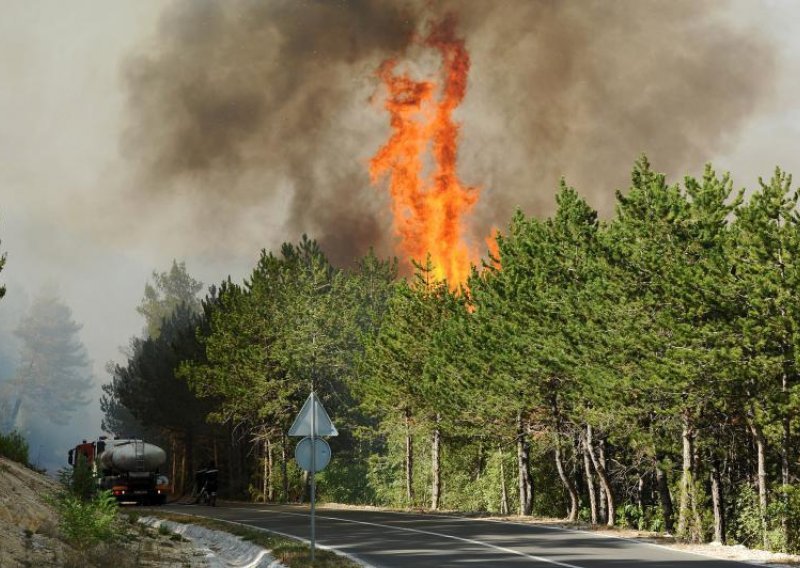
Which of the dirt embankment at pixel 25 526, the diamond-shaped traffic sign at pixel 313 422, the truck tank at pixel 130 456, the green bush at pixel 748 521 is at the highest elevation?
the diamond-shaped traffic sign at pixel 313 422

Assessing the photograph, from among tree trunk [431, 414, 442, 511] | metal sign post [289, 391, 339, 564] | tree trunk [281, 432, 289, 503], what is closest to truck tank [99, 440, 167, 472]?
tree trunk [281, 432, 289, 503]

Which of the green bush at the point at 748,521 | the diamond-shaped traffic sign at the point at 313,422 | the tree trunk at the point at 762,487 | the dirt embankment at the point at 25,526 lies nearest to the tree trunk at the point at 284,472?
the green bush at the point at 748,521

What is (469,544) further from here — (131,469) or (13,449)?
(131,469)

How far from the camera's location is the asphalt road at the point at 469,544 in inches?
701

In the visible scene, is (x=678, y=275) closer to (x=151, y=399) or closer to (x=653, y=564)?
(x=653, y=564)

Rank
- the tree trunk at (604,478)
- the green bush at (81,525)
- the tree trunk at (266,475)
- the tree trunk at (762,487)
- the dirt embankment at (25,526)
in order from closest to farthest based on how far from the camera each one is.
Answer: the dirt embankment at (25,526)
the green bush at (81,525)
the tree trunk at (762,487)
the tree trunk at (604,478)
the tree trunk at (266,475)

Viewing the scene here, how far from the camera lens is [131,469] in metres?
44.7

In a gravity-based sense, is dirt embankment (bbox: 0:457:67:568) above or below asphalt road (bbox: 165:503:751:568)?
above

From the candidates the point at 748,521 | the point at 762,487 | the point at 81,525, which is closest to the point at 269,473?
the point at 748,521

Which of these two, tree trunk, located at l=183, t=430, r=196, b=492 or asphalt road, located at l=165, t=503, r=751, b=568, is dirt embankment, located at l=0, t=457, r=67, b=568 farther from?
tree trunk, located at l=183, t=430, r=196, b=492

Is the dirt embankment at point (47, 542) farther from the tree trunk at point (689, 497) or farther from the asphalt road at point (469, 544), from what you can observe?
the tree trunk at point (689, 497)

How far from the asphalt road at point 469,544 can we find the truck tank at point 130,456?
1344 centimetres

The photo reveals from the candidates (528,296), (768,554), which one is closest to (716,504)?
(528,296)

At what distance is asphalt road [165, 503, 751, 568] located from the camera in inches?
701
